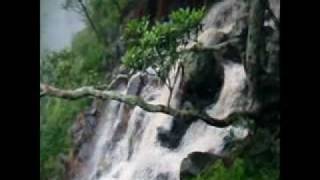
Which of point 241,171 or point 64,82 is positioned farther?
point 64,82

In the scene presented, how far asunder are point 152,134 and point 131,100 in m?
0.12

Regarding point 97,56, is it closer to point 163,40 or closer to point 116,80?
point 116,80

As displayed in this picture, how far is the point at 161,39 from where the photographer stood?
2.23m

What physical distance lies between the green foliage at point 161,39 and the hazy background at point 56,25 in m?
0.18

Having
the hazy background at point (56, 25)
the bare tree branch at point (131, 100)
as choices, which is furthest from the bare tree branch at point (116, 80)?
the hazy background at point (56, 25)

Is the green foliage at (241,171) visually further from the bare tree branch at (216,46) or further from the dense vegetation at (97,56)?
the bare tree branch at (216,46)

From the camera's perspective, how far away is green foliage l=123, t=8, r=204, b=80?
2.22 metres

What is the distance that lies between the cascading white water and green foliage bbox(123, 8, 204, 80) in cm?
4

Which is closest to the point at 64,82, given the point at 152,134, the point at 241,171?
the point at 152,134

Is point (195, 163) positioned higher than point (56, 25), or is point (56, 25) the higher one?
point (56, 25)

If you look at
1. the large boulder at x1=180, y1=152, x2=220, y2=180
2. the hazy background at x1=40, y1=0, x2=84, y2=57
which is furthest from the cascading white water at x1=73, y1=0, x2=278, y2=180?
the hazy background at x1=40, y1=0, x2=84, y2=57
